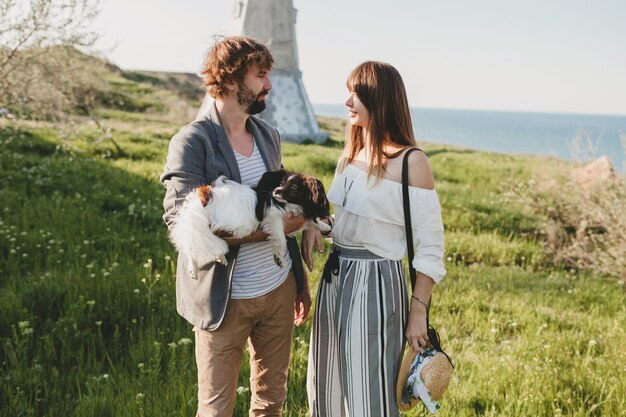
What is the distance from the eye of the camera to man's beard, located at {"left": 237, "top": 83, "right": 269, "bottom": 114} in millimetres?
2785

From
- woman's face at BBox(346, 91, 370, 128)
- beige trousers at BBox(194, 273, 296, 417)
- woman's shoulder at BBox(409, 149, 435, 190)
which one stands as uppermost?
woman's face at BBox(346, 91, 370, 128)

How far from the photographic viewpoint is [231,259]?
9.11ft

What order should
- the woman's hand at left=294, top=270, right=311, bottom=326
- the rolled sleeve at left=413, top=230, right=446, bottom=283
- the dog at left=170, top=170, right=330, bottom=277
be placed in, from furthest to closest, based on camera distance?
1. the woman's hand at left=294, top=270, right=311, bottom=326
2. the rolled sleeve at left=413, top=230, right=446, bottom=283
3. the dog at left=170, top=170, right=330, bottom=277

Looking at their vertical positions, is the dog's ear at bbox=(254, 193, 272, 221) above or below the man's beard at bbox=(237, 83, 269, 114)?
below

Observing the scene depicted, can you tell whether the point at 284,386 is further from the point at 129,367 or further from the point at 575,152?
the point at 575,152

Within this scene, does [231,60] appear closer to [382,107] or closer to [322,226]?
[382,107]

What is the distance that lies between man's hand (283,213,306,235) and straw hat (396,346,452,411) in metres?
0.93

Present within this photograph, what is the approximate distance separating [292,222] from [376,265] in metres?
0.54

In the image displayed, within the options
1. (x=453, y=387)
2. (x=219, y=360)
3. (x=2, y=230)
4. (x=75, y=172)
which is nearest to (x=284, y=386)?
(x=219, y=360)

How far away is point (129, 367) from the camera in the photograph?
420 centimetres

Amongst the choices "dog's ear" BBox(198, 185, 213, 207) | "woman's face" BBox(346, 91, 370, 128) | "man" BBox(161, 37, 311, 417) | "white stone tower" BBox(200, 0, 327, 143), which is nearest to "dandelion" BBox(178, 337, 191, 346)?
"man" BBox(161, 37, 311, 417)

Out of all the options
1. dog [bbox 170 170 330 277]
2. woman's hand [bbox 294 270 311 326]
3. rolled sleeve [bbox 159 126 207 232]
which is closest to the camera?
dog [bbox 170 170 330 277]

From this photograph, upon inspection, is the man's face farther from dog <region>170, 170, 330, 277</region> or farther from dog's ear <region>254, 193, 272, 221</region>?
dog's ear <region>254, 193, 272, 221</region>

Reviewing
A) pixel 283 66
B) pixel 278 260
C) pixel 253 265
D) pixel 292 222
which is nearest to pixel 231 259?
pixel 253 265
